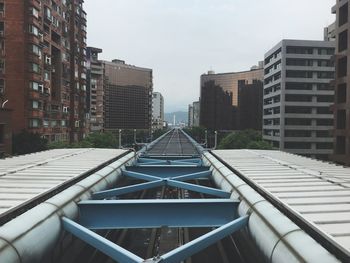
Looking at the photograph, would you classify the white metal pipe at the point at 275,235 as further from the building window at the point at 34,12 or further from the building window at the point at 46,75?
the building window at the point at 46,75

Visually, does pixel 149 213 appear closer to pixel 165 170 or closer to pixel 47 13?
pixel 165 170

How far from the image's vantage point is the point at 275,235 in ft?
24.2

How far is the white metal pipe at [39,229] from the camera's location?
6.78 meters

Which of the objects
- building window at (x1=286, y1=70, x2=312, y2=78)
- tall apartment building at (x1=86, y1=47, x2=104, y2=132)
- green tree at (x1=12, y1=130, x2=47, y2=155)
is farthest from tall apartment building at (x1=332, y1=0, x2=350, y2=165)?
tall apartment building at (x1=86, y1=47, x2=104, y2=132)

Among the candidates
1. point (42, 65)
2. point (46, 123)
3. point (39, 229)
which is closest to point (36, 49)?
point (42, 65)

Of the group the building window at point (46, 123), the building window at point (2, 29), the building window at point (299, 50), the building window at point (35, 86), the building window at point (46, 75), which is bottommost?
the building window at point (46, 123)

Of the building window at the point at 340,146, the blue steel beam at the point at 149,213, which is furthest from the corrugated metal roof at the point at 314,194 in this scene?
the building window at the point at 340,146

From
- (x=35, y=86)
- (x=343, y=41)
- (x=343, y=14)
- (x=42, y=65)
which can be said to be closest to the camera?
(x=343, y=41)

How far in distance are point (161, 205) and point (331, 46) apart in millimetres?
96869

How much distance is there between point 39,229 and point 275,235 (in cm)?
490

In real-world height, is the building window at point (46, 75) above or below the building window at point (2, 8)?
below

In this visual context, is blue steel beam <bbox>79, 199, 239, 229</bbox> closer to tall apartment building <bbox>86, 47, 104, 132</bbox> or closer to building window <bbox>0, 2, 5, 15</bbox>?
building window <bbox>0, 2, 5, 15</bbox>

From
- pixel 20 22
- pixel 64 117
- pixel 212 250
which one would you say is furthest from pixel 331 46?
pixel 212 250

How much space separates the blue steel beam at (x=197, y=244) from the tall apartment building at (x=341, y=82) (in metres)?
37.4
